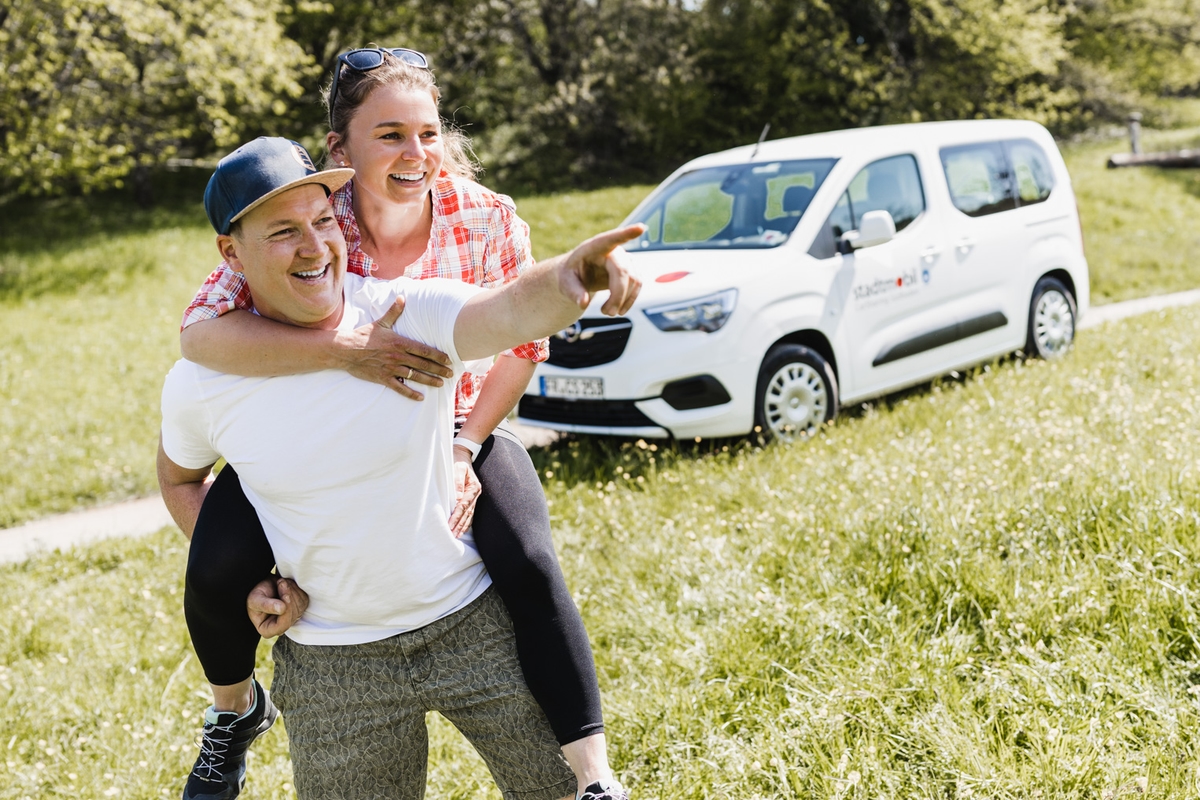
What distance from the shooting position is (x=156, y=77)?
16547 mm

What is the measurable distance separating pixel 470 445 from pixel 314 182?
0.69 metres

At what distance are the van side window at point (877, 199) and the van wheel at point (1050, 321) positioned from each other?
1.51 m

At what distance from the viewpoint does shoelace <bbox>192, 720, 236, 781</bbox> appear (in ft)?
7.75

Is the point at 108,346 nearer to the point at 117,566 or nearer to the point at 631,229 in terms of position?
the point at 117,566

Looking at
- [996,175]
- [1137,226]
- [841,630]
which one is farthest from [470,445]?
[1137,226]

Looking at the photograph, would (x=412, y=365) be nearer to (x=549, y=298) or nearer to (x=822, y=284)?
(x=549, y=298)

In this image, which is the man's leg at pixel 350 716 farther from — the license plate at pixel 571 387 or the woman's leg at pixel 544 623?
the license plate at pixel 571 387

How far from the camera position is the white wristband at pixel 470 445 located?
7.68ft

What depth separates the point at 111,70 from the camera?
49.8 feet

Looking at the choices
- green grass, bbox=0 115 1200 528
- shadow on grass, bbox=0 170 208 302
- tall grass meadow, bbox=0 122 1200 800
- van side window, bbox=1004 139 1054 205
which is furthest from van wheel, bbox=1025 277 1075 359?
shadow on grass, bbox=0 170 208 302

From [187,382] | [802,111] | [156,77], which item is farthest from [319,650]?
[802,111]

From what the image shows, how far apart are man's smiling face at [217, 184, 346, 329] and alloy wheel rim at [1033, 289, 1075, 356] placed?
23.0ft

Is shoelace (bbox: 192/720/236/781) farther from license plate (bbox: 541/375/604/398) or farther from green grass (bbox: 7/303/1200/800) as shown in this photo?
license plate (bbox: 541/375/604/398)

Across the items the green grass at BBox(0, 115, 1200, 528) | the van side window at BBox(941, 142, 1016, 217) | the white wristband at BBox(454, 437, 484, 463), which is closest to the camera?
the white wristband at BBox(454, 437, 484, 463)
